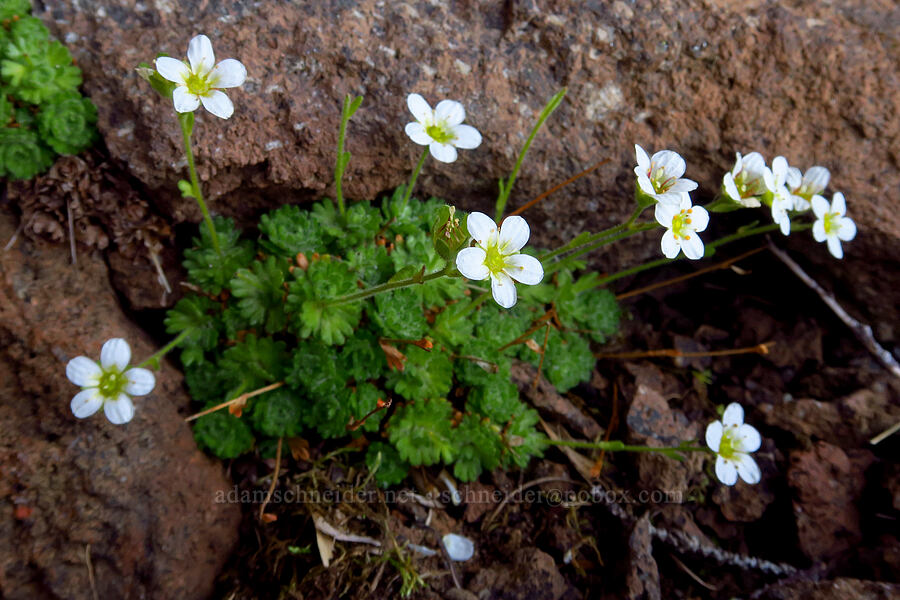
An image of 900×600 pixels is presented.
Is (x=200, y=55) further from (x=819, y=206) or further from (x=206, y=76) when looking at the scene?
(x=819, y=206)

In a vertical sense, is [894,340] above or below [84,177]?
below

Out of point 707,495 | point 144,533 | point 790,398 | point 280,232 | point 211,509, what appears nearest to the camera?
point 144,533

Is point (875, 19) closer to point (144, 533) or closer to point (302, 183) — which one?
point (302, 183)

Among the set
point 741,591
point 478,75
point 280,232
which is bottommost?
point 741,591

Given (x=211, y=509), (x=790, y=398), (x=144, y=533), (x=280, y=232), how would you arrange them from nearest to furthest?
(x=144, y=533), (x=211, y=509), (x=280, y=232), (x=790, y=398)

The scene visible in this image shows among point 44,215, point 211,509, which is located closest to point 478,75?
point 44,215

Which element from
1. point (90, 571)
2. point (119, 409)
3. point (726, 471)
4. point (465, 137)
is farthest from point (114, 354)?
point (726, 471)

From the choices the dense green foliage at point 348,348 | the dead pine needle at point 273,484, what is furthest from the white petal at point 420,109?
the dead pine needle at point 273,484

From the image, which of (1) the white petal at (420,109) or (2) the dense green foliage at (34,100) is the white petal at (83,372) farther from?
(1) the white petal at (420,109)
